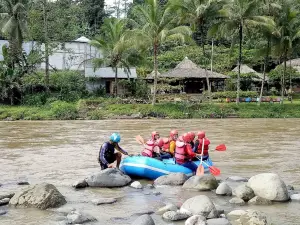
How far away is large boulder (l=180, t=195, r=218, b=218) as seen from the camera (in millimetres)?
8281

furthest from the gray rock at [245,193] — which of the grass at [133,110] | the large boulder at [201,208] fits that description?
the grass at [133,110]

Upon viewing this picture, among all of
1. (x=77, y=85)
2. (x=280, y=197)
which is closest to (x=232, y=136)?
(x=280, y=197)

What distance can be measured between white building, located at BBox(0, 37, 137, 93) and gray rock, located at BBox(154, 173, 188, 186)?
25.9m

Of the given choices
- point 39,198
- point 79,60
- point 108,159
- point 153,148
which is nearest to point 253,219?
point 39,198

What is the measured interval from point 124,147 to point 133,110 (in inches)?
518

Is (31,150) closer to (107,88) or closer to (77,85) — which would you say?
(77,85)

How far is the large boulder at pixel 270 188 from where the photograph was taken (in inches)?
378

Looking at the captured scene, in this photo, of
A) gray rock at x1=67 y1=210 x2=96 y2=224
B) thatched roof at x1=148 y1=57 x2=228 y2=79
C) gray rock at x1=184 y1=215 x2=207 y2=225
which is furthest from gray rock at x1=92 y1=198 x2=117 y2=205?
thatched roof at x1=148 y1=57 x2=228 y2=79

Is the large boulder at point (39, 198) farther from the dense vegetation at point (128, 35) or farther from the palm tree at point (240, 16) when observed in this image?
the palm tree at point (240, 16)

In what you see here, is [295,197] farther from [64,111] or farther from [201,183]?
[64,111]

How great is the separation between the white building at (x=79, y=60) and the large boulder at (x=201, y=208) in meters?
28.6

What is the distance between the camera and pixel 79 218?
8.05 metres

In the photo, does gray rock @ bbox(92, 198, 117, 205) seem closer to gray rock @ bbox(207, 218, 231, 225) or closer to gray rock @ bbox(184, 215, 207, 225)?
gray rock @ bbox(184, 215, 207, 225)

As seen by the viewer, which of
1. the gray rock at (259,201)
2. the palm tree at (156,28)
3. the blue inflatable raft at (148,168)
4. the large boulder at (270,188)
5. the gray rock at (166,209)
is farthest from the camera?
the palm tree at (156,28)
